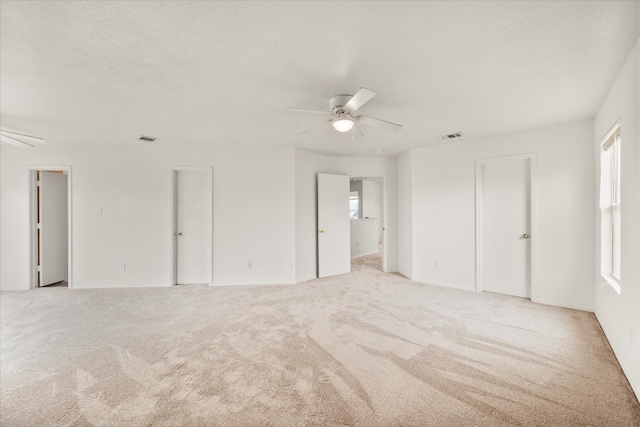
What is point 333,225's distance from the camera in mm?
5430

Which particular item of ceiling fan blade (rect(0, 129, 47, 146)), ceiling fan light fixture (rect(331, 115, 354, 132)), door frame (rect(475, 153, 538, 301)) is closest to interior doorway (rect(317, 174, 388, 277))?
door frame (rect(475, 153, 538, 301))

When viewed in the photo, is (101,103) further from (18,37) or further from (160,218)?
(160,218)

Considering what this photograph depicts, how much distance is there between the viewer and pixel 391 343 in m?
2.60

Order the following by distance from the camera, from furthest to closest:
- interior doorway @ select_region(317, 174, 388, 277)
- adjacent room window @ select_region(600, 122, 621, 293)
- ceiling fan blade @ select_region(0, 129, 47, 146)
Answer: interior doorway @ select_region(317, 174, 388, 277)
ceiling fan blade @ select_region(0, 129, 47, 146)
adjacent room window @ select_region(600, 122, 621, 293)

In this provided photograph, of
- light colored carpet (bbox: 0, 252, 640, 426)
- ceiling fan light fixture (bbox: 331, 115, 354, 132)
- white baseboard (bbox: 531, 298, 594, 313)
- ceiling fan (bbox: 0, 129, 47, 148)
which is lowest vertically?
light colored carpet (bbox: 0, 252, 640, 426)

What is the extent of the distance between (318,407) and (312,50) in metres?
2.41

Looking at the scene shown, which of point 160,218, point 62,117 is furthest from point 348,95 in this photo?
point 160,218

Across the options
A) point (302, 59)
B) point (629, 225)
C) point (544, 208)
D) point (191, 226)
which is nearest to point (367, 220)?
point (544, 208)

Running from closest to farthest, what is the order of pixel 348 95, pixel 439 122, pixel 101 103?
pixel 348 95, pixel 101 103, pixel 439 122

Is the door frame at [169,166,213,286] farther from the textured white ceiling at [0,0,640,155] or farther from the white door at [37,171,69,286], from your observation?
the white door at [37,171,69,286]

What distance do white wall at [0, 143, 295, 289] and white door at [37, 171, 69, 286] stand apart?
0.65 ft

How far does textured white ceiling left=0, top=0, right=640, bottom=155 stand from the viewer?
1.56m

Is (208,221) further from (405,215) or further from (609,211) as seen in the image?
(609,211)

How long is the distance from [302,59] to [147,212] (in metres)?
4.15
